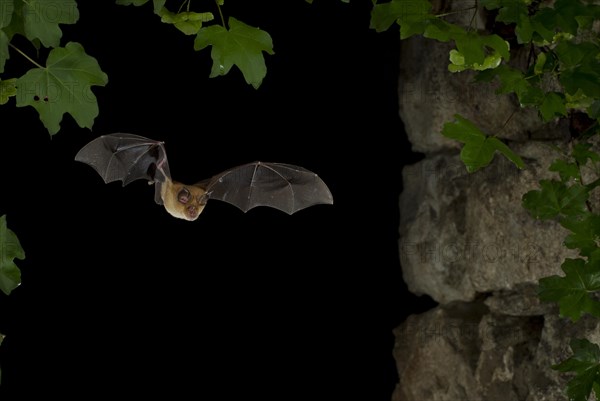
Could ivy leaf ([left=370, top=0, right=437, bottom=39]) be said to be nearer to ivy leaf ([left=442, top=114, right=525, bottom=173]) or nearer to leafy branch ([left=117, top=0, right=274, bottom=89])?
ivy leaf ([left=442, top=114, right=525, bottom=173])

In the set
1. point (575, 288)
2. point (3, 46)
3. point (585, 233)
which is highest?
point (3, 46)

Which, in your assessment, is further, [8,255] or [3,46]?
[8,255]

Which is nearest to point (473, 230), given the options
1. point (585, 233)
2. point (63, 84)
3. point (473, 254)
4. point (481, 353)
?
point (473, 254)

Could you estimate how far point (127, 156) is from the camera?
2.84m

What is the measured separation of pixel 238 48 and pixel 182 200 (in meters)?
0.53

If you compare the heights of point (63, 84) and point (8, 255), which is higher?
point (63, 84)

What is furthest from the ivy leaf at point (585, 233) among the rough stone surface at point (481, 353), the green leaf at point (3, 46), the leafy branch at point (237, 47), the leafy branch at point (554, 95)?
the green leaf at point (3, 46)

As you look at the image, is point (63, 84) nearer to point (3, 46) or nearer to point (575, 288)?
point (3, 46)

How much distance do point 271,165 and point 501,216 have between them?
93 cm

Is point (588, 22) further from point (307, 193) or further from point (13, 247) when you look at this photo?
point (13, 247)

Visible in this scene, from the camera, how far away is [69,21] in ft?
6.88

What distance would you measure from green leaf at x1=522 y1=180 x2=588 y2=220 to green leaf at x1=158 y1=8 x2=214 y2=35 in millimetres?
1122

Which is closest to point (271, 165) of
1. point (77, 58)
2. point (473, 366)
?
point (77, 58)

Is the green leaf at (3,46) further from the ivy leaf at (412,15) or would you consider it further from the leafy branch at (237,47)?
the ivy leaf at (412,15)
